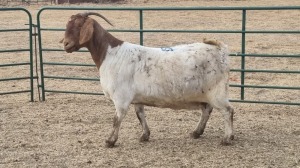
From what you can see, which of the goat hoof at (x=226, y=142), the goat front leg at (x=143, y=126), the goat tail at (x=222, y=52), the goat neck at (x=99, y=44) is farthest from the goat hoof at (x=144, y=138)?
the goat tail at (x=222, y=52)

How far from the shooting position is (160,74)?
235 inches

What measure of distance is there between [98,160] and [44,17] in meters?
17.6

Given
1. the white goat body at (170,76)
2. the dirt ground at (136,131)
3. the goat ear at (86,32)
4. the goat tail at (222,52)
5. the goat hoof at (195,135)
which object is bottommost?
the dirt ground at (136,131)

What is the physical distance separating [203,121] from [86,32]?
1887 mm

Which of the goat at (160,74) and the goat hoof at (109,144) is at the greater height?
the goat at (160,74)

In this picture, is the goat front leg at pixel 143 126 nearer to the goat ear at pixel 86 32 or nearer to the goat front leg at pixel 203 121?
the goat front leg at pixel 203 121

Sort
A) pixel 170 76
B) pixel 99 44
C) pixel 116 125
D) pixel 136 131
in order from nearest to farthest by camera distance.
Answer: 1. pixel 170 76
2. pixel 116 125
3. pixel 99 44
4. pixel 136 131

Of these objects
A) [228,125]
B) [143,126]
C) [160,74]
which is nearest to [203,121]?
[228,125]

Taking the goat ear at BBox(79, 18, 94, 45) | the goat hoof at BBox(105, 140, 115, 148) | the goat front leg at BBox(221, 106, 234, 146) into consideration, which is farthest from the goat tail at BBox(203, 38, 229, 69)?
the goat hoof at BBox(105, 140, 115, 148)

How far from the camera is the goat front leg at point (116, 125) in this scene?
5984 millimetres

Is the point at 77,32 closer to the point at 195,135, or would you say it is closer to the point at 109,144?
the point at 109,144

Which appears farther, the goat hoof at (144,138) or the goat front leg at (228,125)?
the goat hoof at (144,138)

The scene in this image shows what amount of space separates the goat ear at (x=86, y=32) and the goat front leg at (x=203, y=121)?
1.72m

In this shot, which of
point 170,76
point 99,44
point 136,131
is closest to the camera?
point 170,76
